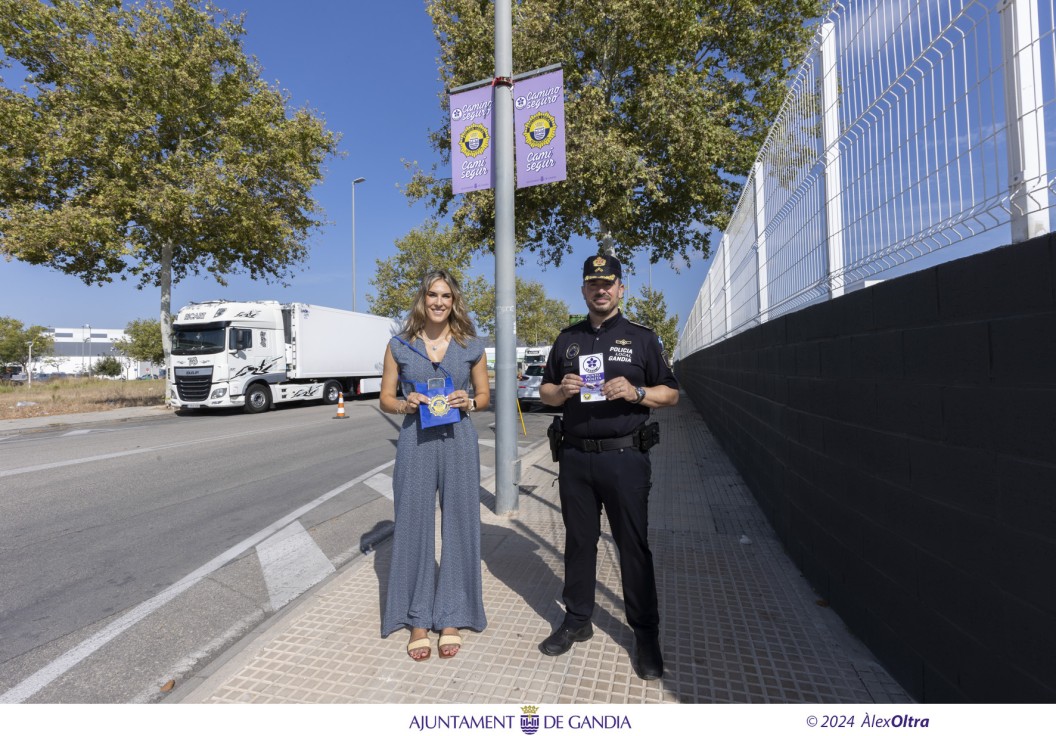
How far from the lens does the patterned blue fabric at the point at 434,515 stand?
9.68 feet

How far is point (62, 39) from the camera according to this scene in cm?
1733

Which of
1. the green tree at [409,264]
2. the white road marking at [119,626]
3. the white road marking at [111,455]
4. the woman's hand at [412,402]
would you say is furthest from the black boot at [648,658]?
the green tree at [409,264]

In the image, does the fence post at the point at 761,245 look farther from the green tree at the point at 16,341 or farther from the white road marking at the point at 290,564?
the green tree at the point at 16,341

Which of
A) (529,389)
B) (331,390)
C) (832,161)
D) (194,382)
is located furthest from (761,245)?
(331,390)

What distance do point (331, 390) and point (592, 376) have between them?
69.2ft

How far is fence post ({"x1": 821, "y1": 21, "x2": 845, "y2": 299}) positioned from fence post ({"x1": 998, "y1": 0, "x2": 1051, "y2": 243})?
1.46m

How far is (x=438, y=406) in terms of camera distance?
110 inches

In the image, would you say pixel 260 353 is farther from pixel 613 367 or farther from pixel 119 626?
Result: pixel 613 367

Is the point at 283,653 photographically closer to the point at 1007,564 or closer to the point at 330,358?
the point at 1007,564

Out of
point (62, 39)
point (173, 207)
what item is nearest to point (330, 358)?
point (173, 207)

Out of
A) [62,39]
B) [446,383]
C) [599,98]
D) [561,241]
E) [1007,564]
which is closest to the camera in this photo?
[1007,564]

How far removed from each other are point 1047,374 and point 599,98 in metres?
13.5
